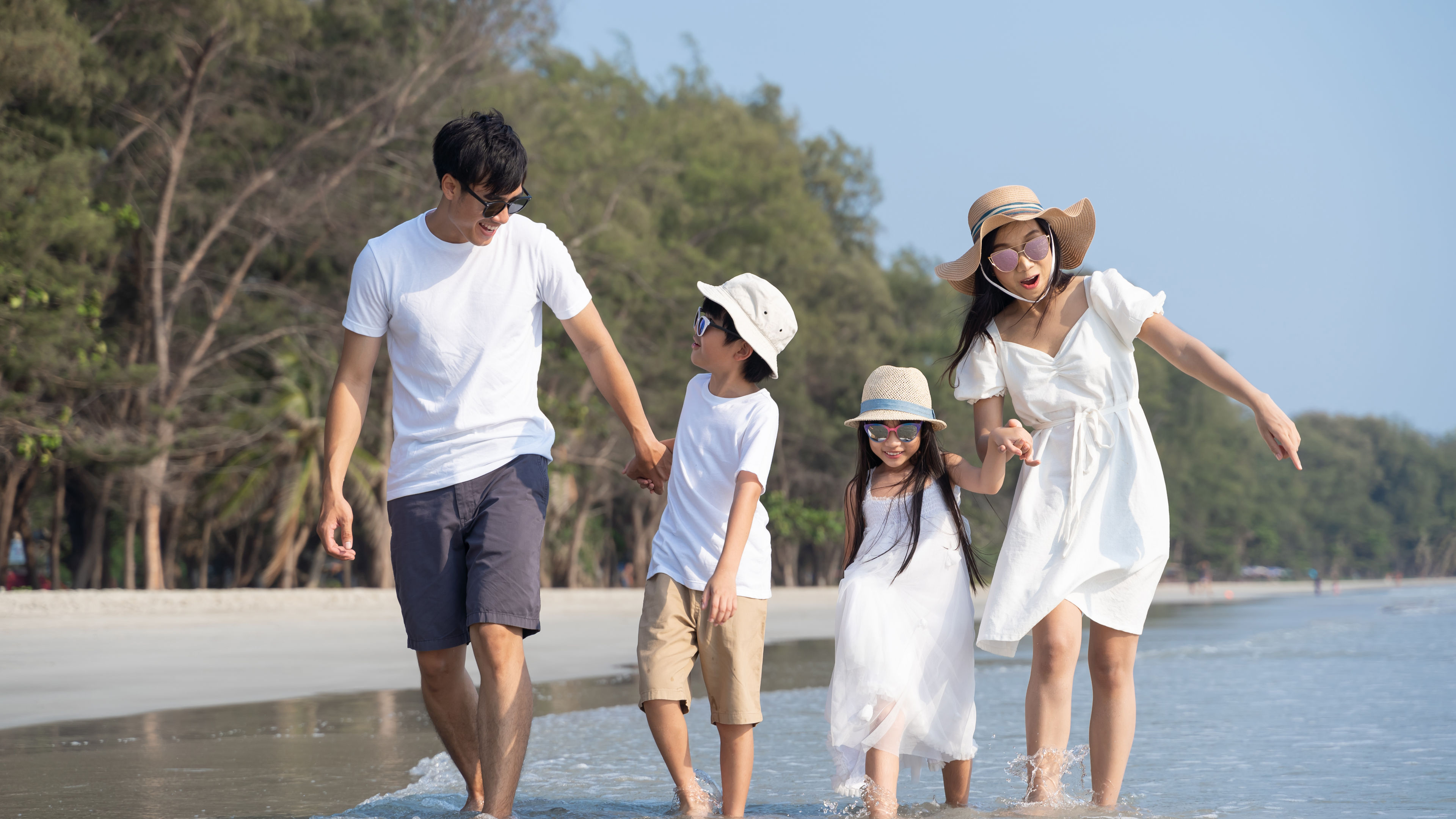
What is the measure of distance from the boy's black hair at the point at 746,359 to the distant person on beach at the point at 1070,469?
0.55 meters

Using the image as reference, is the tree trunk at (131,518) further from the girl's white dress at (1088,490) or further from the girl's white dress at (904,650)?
the girl's white dress at (1088,490)

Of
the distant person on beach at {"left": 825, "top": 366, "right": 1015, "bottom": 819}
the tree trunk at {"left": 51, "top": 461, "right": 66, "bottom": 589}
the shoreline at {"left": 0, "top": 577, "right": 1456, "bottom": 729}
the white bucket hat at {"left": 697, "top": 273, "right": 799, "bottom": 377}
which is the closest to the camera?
the distant person on beach at {"left": 825, "top": 366, "right": 1015, "bottom": 819}

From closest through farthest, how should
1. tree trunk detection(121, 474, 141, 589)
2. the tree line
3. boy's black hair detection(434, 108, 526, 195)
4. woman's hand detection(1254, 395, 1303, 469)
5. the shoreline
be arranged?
woman's hand detection(1254, 395, 1303, 469)
boy's black hair detection(434, 108, 526, 195)
the shoreline
the tree line
tree trunk detection(121, 474, 141, 589)

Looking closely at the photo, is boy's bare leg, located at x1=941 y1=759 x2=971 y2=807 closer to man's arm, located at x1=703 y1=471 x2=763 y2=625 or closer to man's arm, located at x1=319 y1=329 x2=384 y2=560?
man's arm, located at x1=703 y1=471 x2=763 y2=625

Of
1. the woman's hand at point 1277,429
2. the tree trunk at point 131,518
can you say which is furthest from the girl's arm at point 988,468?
the tree trunk at point 131,518

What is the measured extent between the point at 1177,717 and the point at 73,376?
1453 cm

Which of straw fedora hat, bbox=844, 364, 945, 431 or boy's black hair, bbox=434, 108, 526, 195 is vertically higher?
boy's black hair, bbox=434, 108, 526, 195

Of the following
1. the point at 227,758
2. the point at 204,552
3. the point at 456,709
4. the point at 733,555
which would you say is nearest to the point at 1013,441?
the point at 733,555

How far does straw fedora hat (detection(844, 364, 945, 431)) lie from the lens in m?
3.51

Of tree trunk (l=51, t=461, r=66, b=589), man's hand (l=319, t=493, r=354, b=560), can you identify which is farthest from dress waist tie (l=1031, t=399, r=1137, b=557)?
tree trunk (l=51, t=461, r=66, b=589)

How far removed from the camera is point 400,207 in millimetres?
20969

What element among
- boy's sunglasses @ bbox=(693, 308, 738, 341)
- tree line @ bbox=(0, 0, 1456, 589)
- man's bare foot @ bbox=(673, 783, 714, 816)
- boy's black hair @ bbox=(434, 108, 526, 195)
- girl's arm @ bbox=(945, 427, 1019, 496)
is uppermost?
tree line @ bbox=(0, 0, 1456, 589)

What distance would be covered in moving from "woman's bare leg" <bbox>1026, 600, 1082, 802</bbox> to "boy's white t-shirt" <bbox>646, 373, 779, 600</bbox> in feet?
2.55

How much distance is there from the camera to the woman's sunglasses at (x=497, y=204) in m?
3.29
